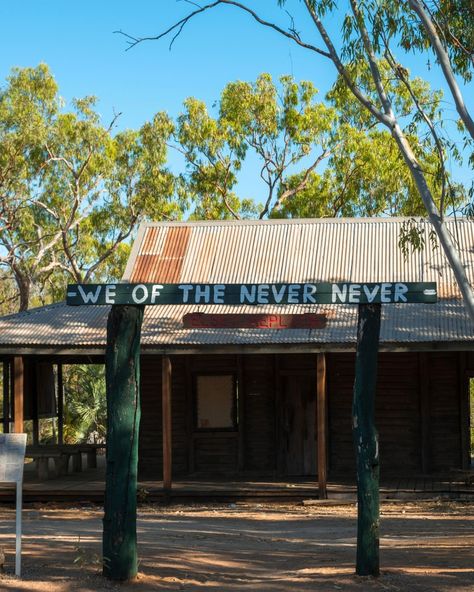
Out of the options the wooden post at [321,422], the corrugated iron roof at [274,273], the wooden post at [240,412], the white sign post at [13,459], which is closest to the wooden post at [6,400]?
the corrugated iron roof at [274,273]

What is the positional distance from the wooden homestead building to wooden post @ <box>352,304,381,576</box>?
7.96m

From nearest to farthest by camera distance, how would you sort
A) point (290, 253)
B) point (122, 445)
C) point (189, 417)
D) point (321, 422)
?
point (122, 445) → point (321, 422) → point (189, 417) → point (290, 253)

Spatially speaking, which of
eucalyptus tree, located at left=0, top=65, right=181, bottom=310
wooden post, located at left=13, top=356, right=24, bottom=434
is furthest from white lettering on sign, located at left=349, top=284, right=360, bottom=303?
eucalyptus tree, located at left=0, top=65, right=181, bottom=310

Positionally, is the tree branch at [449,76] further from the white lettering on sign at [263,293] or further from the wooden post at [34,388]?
the wooden post at [34,388]

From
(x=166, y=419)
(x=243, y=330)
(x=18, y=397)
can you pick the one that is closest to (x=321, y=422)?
(x=243, y=330)

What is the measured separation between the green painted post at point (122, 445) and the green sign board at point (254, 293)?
7.2 inches

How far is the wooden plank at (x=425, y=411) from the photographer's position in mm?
19219

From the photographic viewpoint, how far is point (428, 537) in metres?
12.9

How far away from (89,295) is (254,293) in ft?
5.12

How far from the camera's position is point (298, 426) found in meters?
20.0

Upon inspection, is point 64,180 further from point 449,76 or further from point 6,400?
point 449,76

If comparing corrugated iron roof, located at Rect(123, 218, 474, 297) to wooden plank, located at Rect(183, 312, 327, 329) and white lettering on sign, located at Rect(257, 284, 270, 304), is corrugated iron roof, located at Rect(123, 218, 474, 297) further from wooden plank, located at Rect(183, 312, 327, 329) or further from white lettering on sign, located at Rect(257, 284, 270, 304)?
white lettering on sign, located at Rect(257, 284, 270, 304)

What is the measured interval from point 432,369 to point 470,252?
2.73 m

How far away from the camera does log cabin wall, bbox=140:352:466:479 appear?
1933 cm
